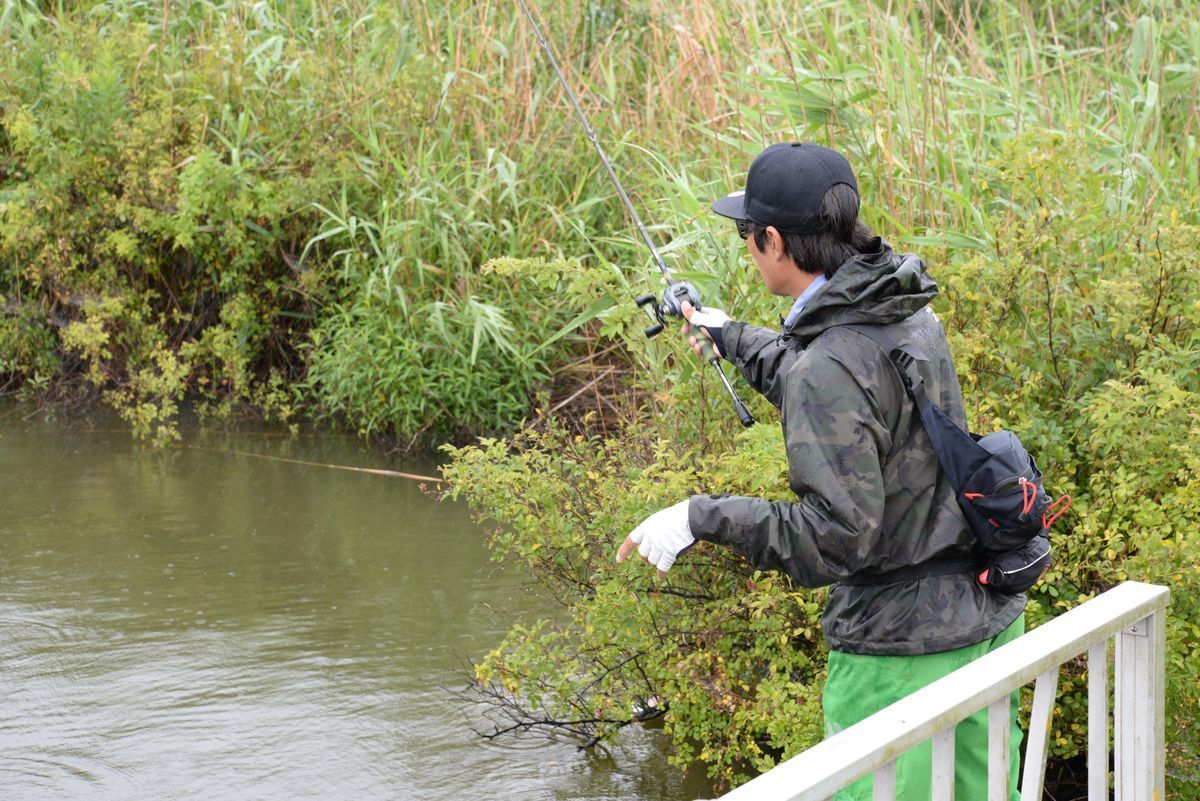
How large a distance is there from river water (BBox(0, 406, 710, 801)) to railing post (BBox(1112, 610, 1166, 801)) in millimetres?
1907

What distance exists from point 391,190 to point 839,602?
5.75 m

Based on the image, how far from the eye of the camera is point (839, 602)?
2.55 metres

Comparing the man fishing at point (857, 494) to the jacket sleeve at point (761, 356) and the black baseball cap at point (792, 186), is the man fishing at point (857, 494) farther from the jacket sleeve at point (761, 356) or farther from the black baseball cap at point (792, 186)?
the jacket sleeve at point (761, 356)

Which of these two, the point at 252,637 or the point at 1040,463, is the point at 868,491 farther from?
the point at 252,637

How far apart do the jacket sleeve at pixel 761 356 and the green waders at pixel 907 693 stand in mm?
534

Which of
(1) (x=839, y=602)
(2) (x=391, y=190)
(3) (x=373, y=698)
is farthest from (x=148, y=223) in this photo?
(1) (x=839, y=602)

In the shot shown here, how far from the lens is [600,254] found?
18.2ft

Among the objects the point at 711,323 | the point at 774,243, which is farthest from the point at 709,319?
the point at 774,243

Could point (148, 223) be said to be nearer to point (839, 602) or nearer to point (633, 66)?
point (633, 66)

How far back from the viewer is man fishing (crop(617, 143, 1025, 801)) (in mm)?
2332

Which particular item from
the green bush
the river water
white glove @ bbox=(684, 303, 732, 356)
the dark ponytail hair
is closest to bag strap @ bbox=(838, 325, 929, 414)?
the dark ponytail hair

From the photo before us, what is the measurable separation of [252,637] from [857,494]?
349cm

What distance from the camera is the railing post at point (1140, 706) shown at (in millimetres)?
2338

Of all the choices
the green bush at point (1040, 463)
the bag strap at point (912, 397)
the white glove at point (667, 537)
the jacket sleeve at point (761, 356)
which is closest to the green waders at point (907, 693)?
the bag strap at point (912, 397)
